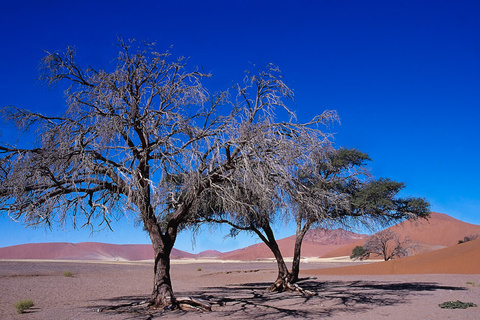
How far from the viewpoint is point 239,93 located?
39.3 ft

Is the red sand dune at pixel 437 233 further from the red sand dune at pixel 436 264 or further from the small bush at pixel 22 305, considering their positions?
the small bush at pixel 22 305

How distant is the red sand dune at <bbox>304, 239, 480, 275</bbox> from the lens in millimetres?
28766

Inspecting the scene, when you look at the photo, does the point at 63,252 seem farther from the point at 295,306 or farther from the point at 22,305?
the point at 295,306

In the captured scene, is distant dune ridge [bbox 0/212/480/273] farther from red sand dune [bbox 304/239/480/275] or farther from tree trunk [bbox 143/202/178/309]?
tree trunk [bbox 143/202/178/309]

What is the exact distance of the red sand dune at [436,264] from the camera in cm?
2877

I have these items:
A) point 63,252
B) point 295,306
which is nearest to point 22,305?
point 295,306

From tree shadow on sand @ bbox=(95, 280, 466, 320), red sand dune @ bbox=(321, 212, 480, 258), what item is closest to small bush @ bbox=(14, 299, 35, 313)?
tree shadow on sand @ bbox=(95, 280, 466, 320)

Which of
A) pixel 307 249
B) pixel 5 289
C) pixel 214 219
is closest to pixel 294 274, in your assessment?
pixel 214 219

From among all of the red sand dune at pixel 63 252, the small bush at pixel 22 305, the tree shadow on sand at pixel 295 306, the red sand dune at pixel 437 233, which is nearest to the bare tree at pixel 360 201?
the tree shadow on sand at pixel 295 306

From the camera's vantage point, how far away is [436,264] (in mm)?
30656

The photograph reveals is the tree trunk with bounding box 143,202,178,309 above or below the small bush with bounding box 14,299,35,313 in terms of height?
above

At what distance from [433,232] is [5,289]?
11993 centimetres

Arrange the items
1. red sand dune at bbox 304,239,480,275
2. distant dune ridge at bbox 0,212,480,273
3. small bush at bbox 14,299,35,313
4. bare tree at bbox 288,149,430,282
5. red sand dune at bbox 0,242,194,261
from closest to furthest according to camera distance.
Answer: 1. small bush at bbox 14,299,35,313
2. bare tree at bbox 288,149,430,282
3. red sand dune at bbox 304,239,480,275
4. distant dune ridge at bbox 0,212,480,273
5. red sand dune at bbox 0,242,194,261

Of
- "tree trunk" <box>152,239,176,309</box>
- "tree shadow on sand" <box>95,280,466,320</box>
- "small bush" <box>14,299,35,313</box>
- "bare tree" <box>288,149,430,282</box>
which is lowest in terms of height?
"tree shadow on sand" <box>95,280,466,320</box>
